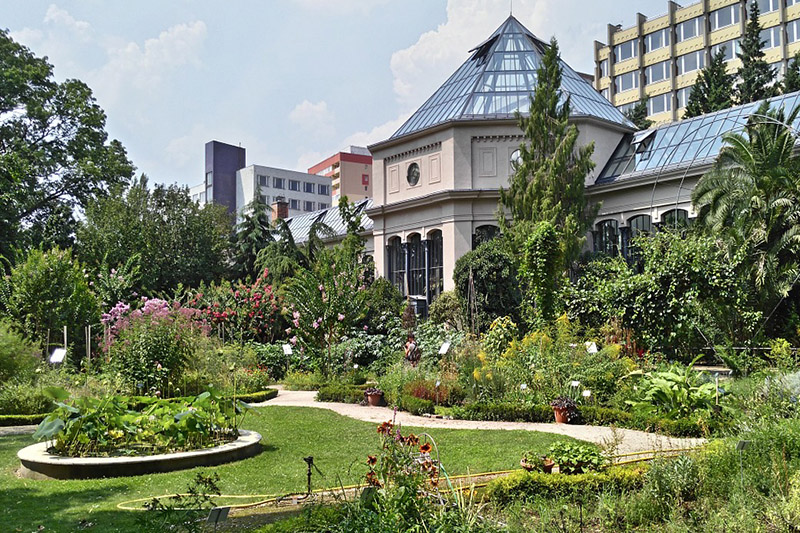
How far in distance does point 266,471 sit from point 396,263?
25341 mm

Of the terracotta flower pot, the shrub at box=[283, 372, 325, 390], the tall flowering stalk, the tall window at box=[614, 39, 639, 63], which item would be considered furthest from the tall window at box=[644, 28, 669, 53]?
the terracotta flower pot

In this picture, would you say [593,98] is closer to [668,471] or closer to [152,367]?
[152,367]

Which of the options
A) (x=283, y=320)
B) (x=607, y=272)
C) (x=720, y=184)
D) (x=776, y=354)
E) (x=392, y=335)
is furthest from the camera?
(x=283, y=320)

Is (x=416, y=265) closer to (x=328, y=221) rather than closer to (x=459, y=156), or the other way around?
(x=459, y=156)

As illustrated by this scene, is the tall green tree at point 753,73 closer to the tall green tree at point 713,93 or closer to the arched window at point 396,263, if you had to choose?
the tall green tree at point 713,93

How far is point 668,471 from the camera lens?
577 cm

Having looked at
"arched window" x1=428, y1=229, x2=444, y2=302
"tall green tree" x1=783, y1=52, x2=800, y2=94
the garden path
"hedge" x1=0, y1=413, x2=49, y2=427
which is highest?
"tall green tree" x1=783, y1=52, x2=800, y2=94

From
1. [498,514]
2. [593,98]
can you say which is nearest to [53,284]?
[498,514]

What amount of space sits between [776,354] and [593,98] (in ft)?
70.3

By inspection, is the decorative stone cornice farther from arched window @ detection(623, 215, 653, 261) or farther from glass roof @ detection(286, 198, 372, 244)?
arched window @ detection(623, 215, 653, 261)

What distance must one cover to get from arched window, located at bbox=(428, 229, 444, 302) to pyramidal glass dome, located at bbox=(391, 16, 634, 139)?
4.92 meters

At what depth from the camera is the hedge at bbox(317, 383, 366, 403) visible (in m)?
16.3

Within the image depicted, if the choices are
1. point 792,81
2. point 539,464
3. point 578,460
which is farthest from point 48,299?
point 792,81

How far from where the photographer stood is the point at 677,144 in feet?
88.7
